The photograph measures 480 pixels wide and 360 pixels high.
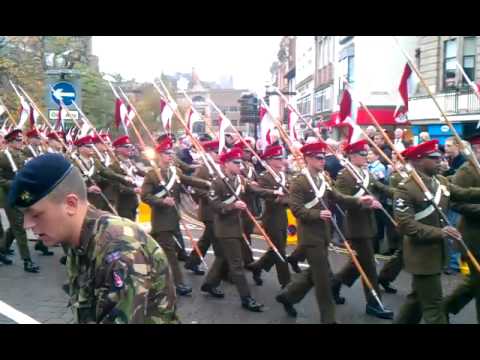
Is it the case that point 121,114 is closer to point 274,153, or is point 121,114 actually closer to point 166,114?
point 166,114

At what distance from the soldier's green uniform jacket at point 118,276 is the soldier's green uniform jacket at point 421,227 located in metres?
3.45

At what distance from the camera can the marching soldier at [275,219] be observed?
7.95 metres

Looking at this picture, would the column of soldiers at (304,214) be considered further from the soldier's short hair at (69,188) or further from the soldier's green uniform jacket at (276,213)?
the soldier's short hair at (69,188)

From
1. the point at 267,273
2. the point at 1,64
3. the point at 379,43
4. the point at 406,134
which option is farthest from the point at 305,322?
the point at 379,43

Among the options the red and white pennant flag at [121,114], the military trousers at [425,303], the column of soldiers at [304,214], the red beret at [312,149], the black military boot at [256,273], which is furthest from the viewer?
the red and white pennant flag at [121,114]

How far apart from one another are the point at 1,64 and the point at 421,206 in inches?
681

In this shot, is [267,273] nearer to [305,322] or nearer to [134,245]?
[305,322]

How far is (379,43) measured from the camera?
31.6 meters

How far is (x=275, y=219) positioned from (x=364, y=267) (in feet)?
5.83

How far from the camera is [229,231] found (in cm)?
738

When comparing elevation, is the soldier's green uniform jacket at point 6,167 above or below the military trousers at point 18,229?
above

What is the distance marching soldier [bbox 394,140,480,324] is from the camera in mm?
5176

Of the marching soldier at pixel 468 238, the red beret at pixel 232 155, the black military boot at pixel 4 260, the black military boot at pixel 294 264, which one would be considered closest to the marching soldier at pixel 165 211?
the red beret at pixel 232 155

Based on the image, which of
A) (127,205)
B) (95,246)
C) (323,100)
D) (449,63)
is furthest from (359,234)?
(323,100)
